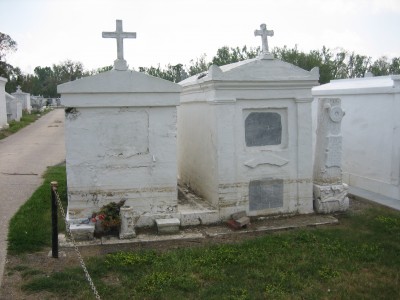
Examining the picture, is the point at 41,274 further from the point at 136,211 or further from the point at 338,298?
the point at 338,298

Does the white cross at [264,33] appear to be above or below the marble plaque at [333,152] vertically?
above

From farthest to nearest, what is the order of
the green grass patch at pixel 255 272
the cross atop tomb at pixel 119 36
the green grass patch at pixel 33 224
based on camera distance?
the cross atop tomb at pixel 119 36 < the green grass patch at pixel 33 224 < the green grass patch at pixel 255 272

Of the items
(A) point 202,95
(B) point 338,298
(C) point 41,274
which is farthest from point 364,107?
(C) point 41,274

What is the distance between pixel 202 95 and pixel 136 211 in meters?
2.65

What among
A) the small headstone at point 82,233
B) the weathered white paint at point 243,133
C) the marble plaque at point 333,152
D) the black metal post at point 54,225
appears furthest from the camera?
the marble plaque at point 333,152

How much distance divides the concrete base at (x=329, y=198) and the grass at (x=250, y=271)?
1227 mm

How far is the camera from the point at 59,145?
1902 centimetres

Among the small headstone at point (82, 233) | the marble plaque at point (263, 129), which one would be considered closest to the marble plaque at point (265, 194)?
the marble plaque at point (263, 129)

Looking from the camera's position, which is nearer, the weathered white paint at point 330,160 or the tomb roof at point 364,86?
the weathered white paint at point 330,160

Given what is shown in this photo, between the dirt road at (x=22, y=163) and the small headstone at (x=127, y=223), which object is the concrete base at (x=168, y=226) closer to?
the small headstone at (x=127, y=223)

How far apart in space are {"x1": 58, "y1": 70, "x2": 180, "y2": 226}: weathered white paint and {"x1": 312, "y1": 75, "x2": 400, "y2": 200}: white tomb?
5259 mm

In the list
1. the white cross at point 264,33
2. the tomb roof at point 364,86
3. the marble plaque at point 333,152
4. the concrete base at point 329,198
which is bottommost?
the concrete base at point 329,198

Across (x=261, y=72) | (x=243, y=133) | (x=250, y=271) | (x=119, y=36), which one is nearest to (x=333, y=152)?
(x=243, y=133)

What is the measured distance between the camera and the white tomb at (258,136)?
27.1ft
